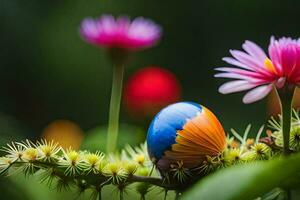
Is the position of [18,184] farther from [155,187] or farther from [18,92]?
[18,92]

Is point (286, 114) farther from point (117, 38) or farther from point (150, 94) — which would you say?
point (150, 94)

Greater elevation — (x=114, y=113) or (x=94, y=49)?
(x=94, y=49)

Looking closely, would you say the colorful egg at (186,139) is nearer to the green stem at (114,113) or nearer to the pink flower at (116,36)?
the green stem at (114,113)

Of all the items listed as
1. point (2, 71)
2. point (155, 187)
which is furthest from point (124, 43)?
point (2, 71)

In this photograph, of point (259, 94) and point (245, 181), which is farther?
point (259, 94)

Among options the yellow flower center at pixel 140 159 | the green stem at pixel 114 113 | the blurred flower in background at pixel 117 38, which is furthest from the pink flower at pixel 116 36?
the yellow flower center at pixel 140 159

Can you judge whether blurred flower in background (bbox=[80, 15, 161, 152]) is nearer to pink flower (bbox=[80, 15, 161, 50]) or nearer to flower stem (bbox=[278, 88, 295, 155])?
pink flower (bbox=[80, 15, 161, 50])

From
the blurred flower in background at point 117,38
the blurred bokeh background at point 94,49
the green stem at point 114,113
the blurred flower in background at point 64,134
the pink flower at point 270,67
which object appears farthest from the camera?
the blurred bokeh background at point 94,49

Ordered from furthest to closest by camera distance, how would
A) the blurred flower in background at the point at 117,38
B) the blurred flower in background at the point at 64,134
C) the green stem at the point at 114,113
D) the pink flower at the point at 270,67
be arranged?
the blurred flower in background at the point at 64,134 → the blurred flower in background at the point at 117,38 → the green stem at the point at 114,113 → the pink flower at the point at 270,67

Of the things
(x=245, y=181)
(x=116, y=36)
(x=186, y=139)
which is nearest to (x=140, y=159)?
(x=186, y=139)
